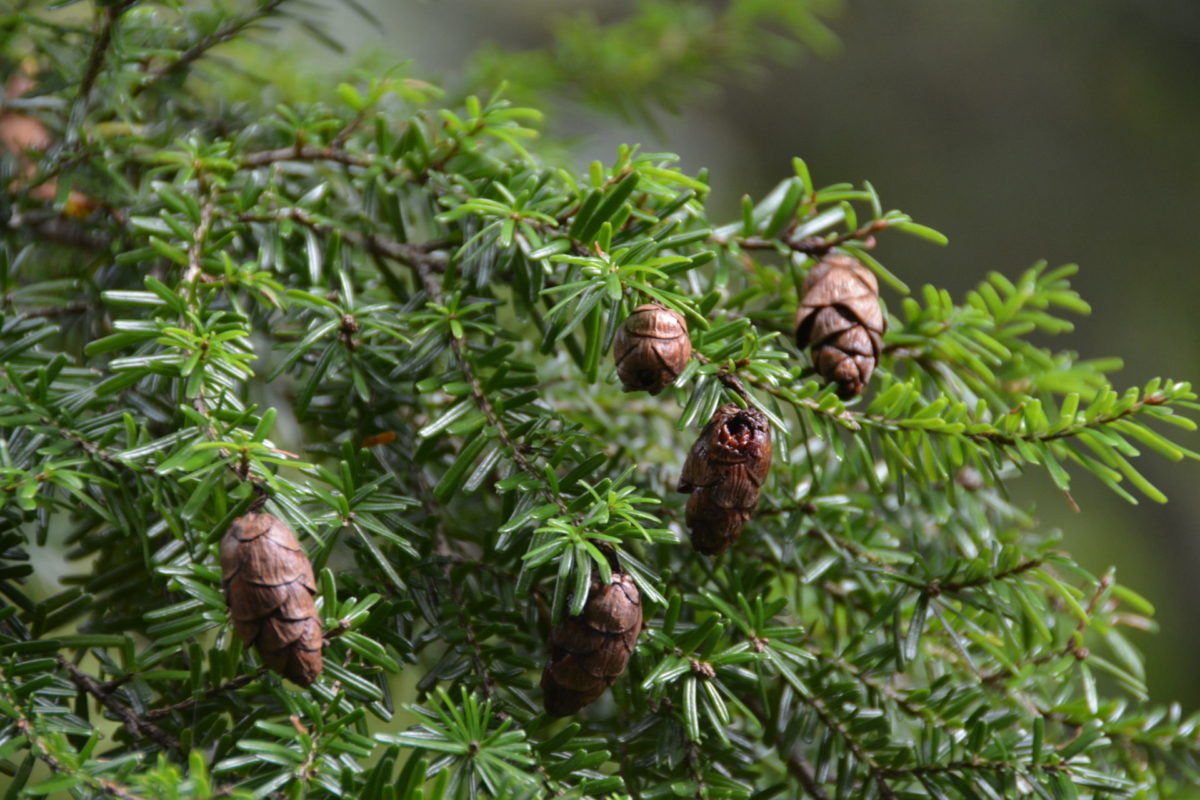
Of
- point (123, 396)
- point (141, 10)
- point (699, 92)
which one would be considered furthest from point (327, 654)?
point (699, 92)

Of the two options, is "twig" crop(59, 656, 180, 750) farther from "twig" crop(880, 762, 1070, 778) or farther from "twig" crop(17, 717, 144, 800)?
"twig" crop(880, 762, 1070, 778)

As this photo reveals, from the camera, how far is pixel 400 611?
400 mm

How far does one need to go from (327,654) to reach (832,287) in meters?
0.28

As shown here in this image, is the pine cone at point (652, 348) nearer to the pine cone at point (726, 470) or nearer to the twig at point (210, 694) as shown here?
the pine cone at point (726, 470)

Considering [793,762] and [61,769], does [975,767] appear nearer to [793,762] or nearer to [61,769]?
[793,762]

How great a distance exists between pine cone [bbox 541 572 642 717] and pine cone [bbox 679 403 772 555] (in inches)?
1.8

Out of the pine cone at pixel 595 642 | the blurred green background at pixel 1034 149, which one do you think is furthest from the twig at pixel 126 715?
the blurred green background at pixel 1034 149

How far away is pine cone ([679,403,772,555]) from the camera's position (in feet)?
1.20

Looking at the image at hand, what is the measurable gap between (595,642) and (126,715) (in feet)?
0.69

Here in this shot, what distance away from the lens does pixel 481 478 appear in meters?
0.40

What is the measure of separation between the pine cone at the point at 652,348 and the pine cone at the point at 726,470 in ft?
0.10

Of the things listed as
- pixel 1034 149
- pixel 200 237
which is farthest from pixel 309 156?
pixel 1034 149

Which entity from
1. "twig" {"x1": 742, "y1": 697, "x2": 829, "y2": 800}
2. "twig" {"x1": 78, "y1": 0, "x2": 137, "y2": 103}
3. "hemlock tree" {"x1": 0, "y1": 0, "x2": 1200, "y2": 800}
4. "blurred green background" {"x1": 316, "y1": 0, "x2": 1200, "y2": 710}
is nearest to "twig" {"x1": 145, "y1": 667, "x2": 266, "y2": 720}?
"hemlock tree" {"x1": 0, "y1": 0, "x2": 1200, "y2": 800}

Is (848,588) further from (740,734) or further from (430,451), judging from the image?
(430,451)
